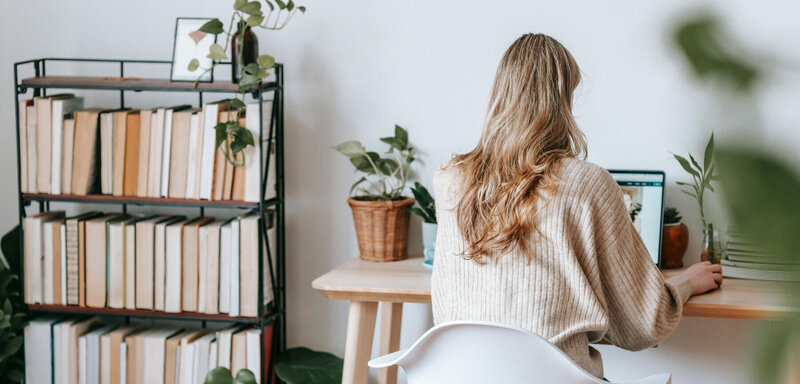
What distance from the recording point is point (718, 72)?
0.75 feet

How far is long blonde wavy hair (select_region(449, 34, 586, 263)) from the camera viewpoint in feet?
4.90

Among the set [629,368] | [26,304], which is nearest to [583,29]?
[629,368]

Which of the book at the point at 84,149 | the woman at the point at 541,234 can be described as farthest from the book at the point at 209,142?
the woman at the point at 541,234

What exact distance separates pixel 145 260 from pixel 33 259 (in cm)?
33

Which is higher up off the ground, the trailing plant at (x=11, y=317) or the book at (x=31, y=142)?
the book at (x=31, y=142)

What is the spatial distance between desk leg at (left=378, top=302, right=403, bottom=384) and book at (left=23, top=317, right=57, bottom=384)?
38.0 inches

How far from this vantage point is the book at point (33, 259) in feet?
7.85

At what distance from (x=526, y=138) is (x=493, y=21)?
865 millimetres

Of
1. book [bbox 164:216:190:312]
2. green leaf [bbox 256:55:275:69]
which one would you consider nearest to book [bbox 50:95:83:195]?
book [bbox 164:216:190:312]

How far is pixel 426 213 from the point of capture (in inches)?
91.7

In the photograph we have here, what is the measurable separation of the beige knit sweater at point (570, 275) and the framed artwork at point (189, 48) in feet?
3.22

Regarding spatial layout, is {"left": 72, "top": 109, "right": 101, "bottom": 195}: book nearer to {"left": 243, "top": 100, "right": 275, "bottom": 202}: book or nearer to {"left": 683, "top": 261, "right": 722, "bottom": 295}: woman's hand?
{"left": 243, "top": 100, "right": 275, "bottom": 202}: book

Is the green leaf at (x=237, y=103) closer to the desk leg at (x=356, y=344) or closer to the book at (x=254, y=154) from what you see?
the book at (x=254, y=154)

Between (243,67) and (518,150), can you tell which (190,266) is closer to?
(243,67)
